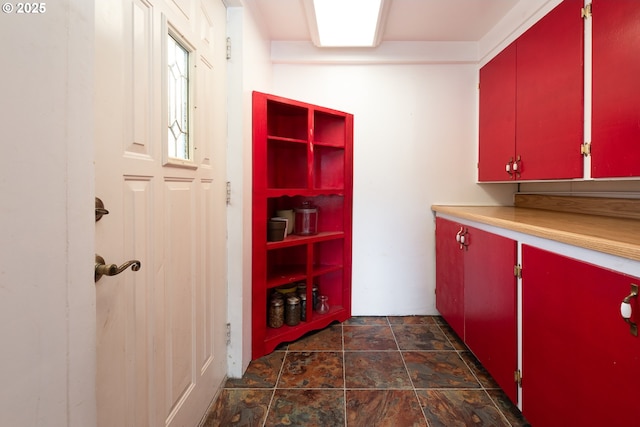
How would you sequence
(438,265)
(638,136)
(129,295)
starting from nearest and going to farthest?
(129,295), (638,136), (438,265)

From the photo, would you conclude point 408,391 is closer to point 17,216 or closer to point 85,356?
point 85,356

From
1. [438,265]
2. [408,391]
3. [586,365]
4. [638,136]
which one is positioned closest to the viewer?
[586,365]

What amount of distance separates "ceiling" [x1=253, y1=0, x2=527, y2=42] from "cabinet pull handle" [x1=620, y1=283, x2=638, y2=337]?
193cm

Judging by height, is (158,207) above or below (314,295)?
above

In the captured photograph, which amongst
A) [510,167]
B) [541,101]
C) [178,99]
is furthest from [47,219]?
[510,167]

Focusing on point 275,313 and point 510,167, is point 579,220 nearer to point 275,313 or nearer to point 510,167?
point 510,167

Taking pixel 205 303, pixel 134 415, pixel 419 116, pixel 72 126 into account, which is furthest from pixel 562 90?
pixel 134 415

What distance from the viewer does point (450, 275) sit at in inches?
80.4

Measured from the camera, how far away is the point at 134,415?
85 cm

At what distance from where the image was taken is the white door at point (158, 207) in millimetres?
749

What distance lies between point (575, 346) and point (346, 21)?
7.06 feet

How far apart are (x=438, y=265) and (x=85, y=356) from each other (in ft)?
7.49

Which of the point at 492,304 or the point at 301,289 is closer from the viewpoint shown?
the point at 492,304

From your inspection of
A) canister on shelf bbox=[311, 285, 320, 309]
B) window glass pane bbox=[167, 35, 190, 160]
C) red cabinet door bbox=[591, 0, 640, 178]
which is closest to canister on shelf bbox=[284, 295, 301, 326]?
canister on shelf bbox=[311, 285, 320, 309]
